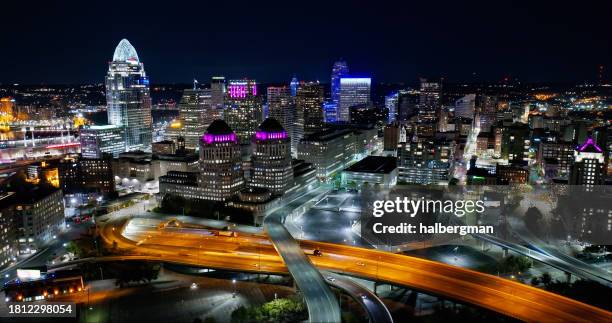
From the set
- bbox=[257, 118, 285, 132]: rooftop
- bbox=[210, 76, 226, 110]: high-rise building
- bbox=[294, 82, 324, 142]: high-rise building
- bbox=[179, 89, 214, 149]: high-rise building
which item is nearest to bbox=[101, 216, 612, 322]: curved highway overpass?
bbox=[257, 118, 285, 132]: rooftop

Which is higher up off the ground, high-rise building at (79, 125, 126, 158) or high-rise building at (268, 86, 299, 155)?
high-rise building at (268, 86, 299, 155)

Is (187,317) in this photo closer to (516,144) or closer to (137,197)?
(137,197)

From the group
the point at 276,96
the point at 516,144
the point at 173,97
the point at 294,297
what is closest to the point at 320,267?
the point at 294,297

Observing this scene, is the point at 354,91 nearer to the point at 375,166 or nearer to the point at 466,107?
the point at 466,107

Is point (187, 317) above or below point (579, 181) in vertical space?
below

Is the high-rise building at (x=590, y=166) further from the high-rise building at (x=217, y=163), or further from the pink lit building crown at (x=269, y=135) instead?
the high-rise building at (x=217, y=163)

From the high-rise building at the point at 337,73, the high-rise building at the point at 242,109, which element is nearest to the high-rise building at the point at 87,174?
the high-rise building at the point at 242,109

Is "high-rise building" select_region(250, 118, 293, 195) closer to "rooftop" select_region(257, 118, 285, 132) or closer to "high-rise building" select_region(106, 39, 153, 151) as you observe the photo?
"rooftop" select_region(257, 118, 285, 132)
